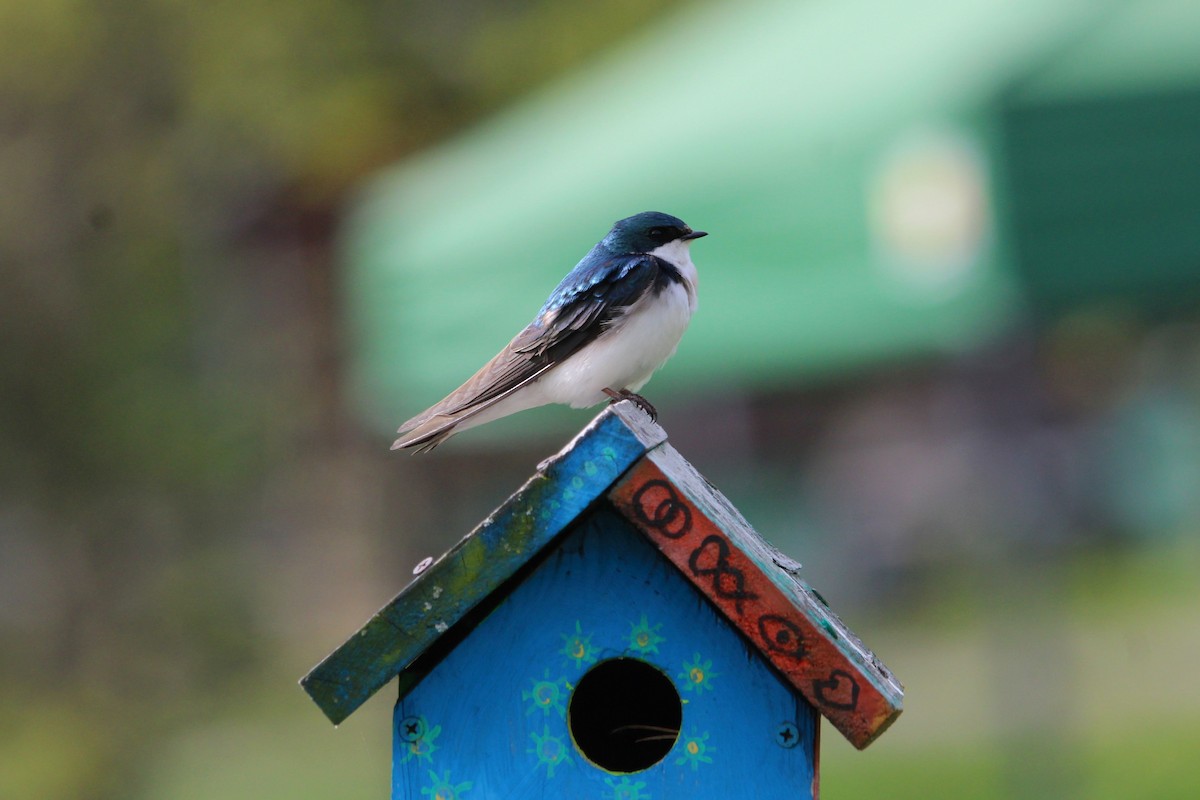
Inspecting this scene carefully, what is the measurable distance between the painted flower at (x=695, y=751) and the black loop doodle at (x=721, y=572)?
217 mm

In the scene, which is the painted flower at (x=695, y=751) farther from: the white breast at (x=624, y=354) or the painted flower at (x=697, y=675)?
the white breast at (x=624, y=354)

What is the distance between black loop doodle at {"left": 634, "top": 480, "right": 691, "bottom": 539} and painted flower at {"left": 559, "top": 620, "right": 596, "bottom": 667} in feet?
0.72

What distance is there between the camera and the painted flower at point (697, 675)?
2197 mm

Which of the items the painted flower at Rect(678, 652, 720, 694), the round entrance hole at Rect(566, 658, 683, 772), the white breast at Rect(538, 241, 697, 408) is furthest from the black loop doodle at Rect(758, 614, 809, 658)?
the white breast at Rect(538, 241, 697, 408)

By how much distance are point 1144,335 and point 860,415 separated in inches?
124

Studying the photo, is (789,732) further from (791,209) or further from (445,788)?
(791,209)

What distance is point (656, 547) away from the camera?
7.04 ft

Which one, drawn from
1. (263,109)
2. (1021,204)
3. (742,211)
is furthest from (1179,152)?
(263,109)

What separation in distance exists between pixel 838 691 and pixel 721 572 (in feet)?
0.74

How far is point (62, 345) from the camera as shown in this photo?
627 centimetres

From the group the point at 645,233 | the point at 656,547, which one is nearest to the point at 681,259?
the point at 645,233

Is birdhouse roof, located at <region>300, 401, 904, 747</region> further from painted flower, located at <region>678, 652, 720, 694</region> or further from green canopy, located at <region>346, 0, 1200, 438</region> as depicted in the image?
green canopy, located at <region>346, 0, 1200, 438</region>

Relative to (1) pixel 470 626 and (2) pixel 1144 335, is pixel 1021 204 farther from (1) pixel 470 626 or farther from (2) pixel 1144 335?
(2) pixel 1144 335

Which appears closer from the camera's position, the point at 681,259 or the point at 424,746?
the point at 424,746
